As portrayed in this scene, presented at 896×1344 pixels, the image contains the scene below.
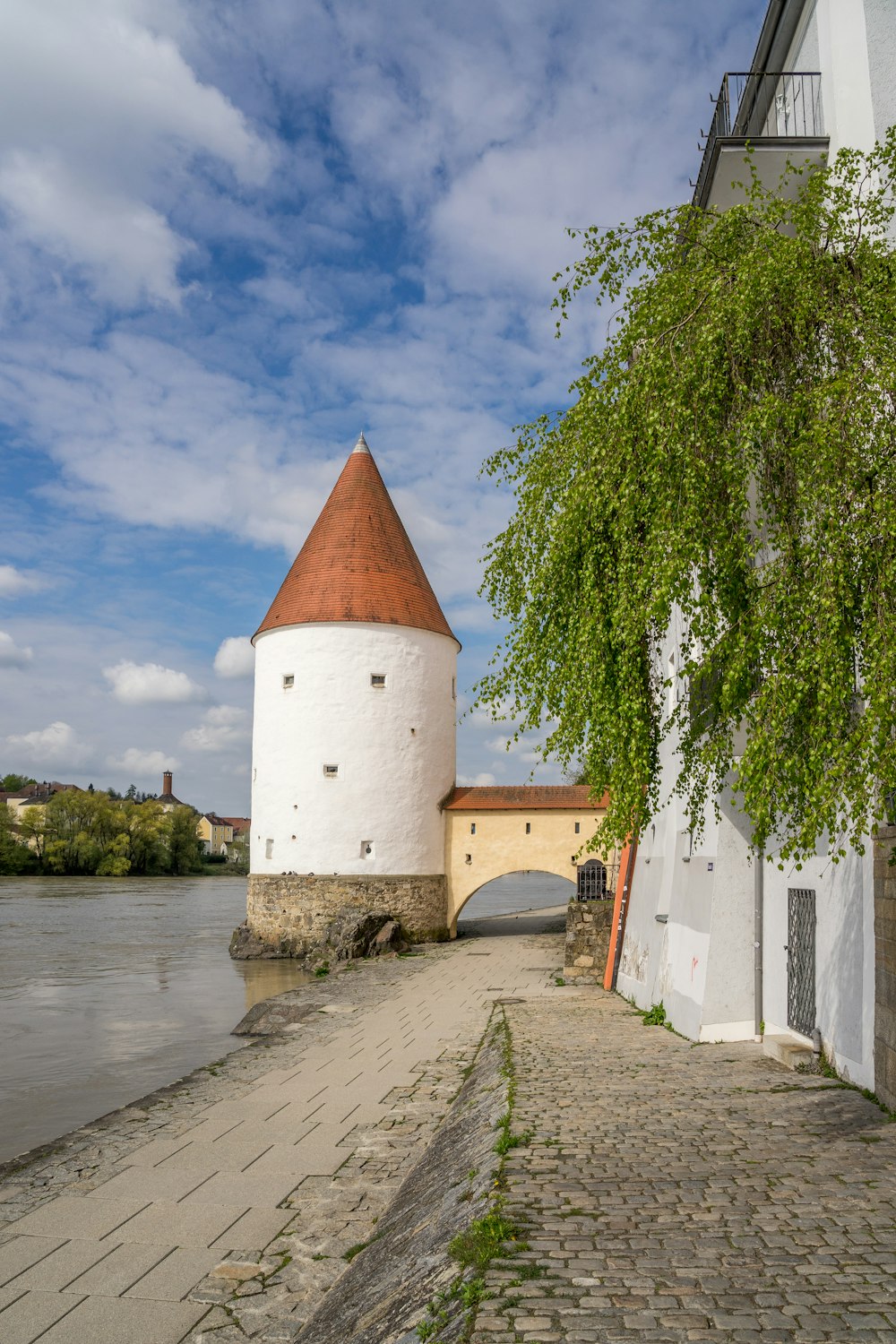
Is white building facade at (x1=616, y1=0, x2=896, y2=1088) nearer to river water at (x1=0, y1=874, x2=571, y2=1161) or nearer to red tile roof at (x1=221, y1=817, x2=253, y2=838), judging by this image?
river water at (x1=0, y1=874, x2=571, y2=1161)

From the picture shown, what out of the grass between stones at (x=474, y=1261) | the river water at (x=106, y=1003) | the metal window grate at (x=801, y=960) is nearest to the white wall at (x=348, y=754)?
the river water at (x=106, y=1003)

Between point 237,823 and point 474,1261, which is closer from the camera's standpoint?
point 474,1261

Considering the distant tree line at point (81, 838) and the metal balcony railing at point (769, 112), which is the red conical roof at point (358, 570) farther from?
the distant tree line at point (81, 838)

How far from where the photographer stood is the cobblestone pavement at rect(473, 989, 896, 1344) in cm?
327

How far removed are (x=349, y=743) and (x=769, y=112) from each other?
20957 mm

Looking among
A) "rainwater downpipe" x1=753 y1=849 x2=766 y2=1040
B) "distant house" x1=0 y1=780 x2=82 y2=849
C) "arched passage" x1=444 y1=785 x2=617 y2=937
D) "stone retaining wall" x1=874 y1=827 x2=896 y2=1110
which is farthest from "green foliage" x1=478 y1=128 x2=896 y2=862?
"distant house" x1=0 y1=780 x2=82 y2=849

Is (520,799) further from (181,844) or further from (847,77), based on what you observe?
(181,844)

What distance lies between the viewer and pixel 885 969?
20.8 ft

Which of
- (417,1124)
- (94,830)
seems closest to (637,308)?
(417,1124)

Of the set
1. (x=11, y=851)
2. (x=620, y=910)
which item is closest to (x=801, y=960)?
(x=620, y=910)

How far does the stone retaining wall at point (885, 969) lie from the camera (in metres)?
6.13

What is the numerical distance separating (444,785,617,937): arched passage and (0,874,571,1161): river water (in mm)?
6455

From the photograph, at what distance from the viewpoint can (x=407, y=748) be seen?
29.6 metres

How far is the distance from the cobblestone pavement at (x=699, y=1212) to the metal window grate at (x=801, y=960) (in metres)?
0.84
